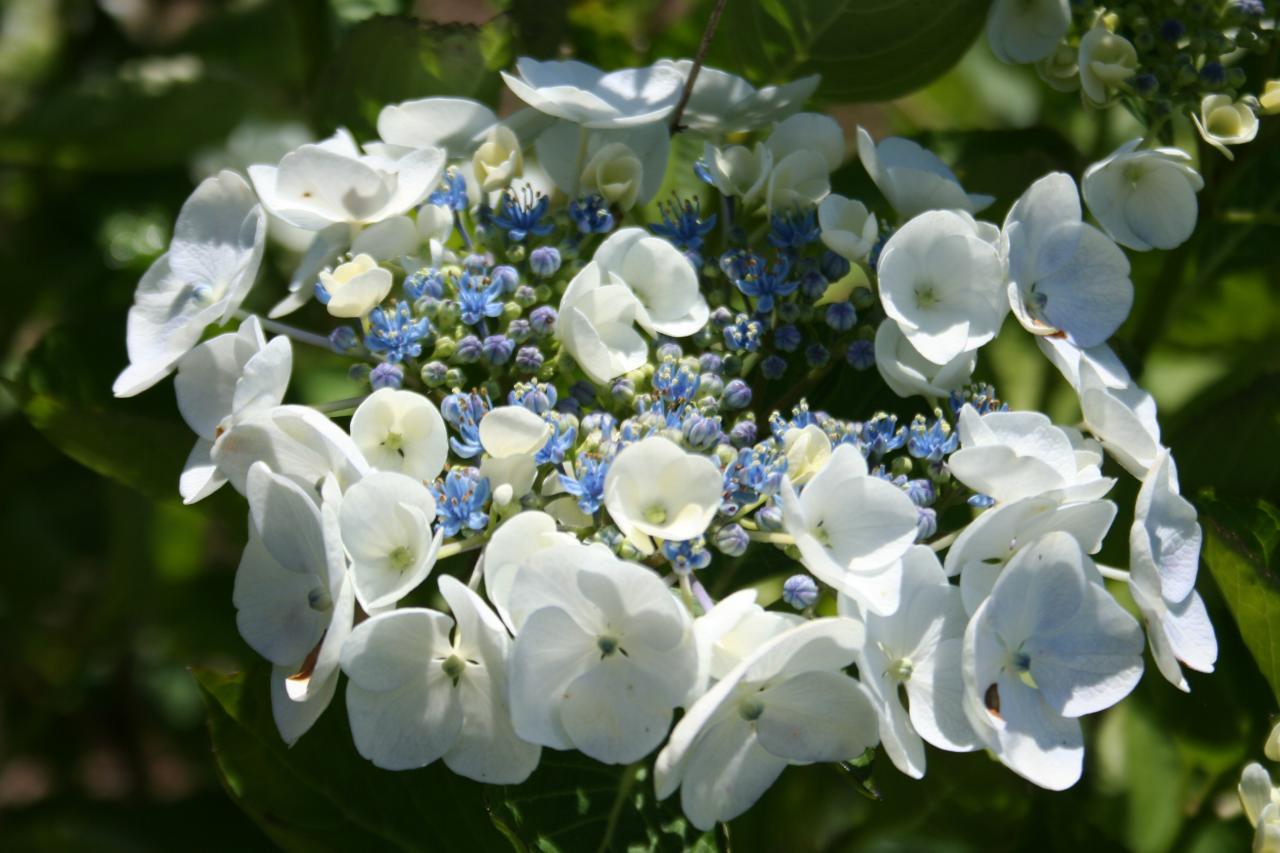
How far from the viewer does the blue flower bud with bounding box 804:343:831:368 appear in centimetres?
98

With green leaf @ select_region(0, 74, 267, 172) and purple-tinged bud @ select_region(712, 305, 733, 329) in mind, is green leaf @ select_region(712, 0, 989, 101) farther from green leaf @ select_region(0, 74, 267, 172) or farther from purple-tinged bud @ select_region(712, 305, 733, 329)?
green leaf @ select_region(0, 74, 267, 172)

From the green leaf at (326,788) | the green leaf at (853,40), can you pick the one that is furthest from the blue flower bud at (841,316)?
the green leaf at (326,788)

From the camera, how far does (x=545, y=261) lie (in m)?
0.98

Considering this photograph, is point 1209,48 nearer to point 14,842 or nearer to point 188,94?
point 188,94

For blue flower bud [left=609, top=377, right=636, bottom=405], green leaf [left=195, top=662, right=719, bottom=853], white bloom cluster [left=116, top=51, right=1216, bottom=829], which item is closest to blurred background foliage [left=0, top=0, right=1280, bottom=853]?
green leaf [left=195, top=662, right=719, bottom=853]

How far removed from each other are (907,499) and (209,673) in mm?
542

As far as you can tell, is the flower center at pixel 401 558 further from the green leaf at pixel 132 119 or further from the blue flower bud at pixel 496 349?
the green leaf at pixel 132 119

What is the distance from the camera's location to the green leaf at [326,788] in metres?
1.01

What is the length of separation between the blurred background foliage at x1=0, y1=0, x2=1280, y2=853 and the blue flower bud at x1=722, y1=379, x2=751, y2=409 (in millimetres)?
140

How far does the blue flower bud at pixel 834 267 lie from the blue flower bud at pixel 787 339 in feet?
0.17

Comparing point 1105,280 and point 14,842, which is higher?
point 1105,280

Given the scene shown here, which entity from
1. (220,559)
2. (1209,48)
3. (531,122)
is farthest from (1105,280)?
(220,559)

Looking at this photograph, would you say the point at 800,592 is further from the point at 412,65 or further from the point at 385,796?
the point at 412,65

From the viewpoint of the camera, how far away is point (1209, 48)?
106 centimetres
